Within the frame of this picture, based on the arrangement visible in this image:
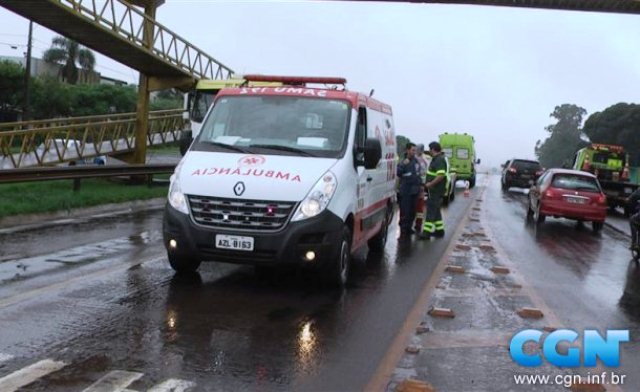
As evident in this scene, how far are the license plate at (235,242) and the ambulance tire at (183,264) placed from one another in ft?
2.99

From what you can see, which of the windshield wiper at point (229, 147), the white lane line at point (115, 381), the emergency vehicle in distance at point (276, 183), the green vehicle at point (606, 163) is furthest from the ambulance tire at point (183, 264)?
the green vehicle at point (606, 163)

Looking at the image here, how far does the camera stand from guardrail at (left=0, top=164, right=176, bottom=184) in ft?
38.4

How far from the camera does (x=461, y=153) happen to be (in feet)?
104

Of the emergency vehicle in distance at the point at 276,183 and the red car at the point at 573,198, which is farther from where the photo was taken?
the red car at the point at 573,198

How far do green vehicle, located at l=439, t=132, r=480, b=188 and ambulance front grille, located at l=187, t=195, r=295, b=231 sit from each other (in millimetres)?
25345

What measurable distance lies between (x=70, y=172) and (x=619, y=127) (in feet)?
196

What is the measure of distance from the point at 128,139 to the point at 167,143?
438 centimetres

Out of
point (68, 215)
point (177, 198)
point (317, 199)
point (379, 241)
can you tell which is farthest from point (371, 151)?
point (68, 215)

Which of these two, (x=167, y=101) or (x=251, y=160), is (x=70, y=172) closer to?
(x=251, y=160)

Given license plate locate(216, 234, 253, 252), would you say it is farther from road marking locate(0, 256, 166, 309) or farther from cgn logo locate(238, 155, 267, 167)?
road marking locate(0, 256, 166, 309)

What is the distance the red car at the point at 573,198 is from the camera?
1617 cm

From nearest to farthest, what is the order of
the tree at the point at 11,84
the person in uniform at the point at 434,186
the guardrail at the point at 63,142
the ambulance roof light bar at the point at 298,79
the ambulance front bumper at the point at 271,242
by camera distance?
→ the ambulance front bumper at the point at 271,242 → the ambulance roof light bar at the point at 298,79 → the person in uniform at the point at 434,186 → the guardrail at the point at 63,142 → the tree at the point at 11,84

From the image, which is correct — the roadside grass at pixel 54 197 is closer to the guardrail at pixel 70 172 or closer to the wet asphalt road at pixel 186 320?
the guardrail at pixel 70 172

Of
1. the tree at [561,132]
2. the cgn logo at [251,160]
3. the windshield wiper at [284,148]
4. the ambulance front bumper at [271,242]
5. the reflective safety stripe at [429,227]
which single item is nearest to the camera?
the ambulance front bumper at [271,242]
